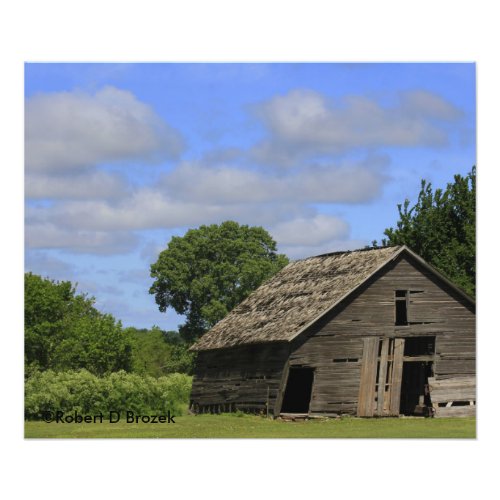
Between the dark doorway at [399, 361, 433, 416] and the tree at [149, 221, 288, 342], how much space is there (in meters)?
28.1

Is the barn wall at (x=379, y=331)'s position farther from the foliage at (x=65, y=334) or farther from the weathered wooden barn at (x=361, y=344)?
the foliage at (x=65, y=334)

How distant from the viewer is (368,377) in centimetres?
3756

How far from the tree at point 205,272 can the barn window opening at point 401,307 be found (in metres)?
29.8

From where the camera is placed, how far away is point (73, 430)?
29938mm

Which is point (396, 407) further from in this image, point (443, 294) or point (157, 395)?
point (157, 395)

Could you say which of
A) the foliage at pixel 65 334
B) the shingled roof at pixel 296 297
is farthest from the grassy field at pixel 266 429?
the foliage at pixel 65 334

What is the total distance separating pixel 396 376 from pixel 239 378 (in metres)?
5.82

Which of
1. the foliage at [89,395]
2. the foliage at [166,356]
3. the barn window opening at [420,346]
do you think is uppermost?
the barn window opening at [420,346]

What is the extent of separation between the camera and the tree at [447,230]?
50.3 meters

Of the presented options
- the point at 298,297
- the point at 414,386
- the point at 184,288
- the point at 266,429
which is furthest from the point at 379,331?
the point at 184,288

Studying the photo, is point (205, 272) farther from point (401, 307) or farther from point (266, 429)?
point (266, 429)

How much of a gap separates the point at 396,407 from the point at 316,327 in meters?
3.98
